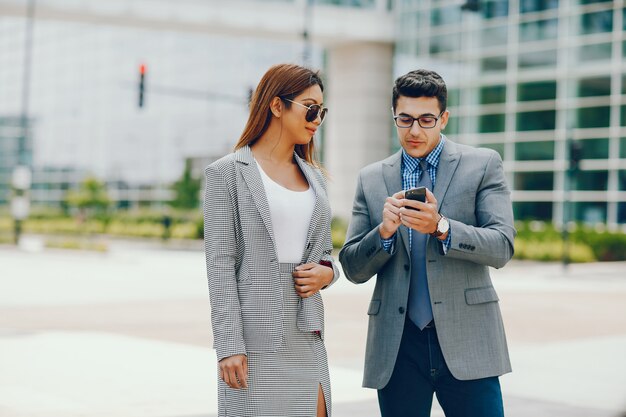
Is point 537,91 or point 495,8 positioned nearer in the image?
point 537,91

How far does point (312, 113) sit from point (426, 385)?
1087mm

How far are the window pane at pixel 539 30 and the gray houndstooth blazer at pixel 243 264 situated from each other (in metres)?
34.9

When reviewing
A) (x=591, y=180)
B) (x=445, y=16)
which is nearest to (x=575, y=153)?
(x=591, y=180)

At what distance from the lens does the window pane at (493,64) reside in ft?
126

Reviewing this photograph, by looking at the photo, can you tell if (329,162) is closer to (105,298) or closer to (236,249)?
(105,298)

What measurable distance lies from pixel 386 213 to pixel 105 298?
52.0ft

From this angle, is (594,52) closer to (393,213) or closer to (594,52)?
(594,52)

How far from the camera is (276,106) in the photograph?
3.60 m

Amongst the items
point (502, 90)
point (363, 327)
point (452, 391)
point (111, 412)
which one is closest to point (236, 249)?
point (452, 391)

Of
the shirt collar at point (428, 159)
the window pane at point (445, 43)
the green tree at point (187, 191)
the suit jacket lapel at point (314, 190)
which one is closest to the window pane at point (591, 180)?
the window pane at point (445, 43)

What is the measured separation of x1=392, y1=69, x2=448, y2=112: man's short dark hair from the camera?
3.66 m

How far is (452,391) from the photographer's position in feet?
11.9

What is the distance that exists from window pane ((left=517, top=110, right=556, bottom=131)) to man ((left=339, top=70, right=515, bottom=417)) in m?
34.2

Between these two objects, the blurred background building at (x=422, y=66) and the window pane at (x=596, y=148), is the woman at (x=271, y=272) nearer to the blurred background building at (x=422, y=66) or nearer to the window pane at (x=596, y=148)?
the blurred background building at (x=422, y=66)
